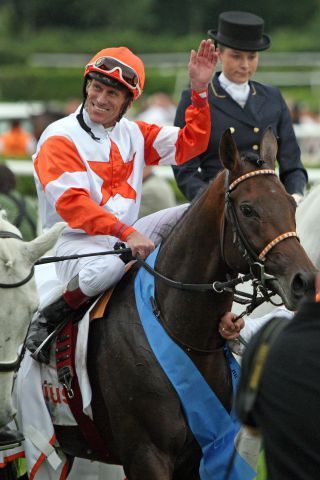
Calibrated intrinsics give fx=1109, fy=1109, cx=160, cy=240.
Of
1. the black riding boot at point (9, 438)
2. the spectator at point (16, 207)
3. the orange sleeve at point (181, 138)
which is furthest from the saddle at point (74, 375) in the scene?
the spectator at point (16, 207)

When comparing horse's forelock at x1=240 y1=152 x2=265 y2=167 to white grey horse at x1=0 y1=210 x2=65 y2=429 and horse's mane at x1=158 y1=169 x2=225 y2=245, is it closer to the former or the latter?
horse's mane at x1=158 y1=169 x2=225 y2=245

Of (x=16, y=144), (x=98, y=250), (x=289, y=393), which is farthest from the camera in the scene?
(x=16, y=144)

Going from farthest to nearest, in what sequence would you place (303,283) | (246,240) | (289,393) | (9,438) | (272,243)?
1. (9,438)
2. (246,240)
3. (272,243)
4. (303,283)
5. (289,393)

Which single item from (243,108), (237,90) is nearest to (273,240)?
(243,108)

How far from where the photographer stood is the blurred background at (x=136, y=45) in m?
39.4

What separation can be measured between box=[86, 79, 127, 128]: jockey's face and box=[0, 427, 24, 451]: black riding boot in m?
1.75

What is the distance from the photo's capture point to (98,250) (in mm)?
6059

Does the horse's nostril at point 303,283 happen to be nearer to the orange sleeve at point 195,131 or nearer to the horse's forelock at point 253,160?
the horse's forelock at point 253,160

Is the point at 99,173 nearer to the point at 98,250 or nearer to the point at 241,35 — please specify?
the point at 98,250

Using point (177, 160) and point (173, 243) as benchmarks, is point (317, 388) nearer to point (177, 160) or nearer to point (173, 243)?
point (173, 243)

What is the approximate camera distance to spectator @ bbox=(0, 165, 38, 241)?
369 inches

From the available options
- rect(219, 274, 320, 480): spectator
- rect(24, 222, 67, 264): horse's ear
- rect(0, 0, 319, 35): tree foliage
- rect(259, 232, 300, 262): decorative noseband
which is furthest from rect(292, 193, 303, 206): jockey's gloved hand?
rect(0, 0, 319, 35): tree foliage

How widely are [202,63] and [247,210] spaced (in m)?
1.15

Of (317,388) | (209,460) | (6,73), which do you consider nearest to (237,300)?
(209,460)
